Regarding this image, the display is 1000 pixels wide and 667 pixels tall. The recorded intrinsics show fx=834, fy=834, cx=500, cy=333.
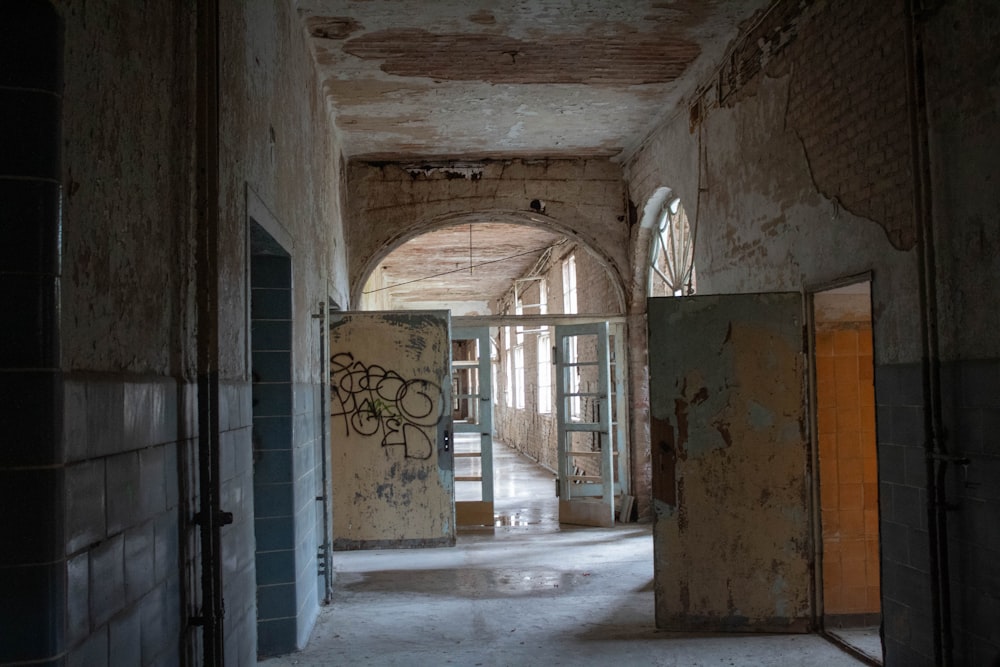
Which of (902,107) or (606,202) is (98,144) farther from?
(606,202)

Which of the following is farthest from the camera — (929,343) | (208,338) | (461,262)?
(461,262)

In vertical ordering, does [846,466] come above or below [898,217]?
below

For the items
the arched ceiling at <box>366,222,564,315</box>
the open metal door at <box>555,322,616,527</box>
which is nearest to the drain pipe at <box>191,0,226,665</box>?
the open metal door at <box>555,322,616,527</box>

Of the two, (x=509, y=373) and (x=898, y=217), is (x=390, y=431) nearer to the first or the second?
(x=898, y=217)

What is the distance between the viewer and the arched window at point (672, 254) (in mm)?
7535

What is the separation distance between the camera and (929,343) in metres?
3.43

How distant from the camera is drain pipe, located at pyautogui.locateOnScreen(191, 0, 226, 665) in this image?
8.23 feet

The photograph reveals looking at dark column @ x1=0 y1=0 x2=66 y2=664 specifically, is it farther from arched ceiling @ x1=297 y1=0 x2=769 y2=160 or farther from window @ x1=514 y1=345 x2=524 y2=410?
window @ x1=514 y1=345 x2=524 y2=410

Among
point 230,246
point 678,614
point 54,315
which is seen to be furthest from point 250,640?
point 678,614

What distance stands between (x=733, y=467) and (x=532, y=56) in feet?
10.1

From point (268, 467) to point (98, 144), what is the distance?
269cm

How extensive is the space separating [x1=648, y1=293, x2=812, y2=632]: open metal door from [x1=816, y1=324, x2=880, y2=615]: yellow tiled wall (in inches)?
5.0

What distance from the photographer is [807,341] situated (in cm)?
472

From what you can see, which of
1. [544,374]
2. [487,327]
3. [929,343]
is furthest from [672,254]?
[544,374]
